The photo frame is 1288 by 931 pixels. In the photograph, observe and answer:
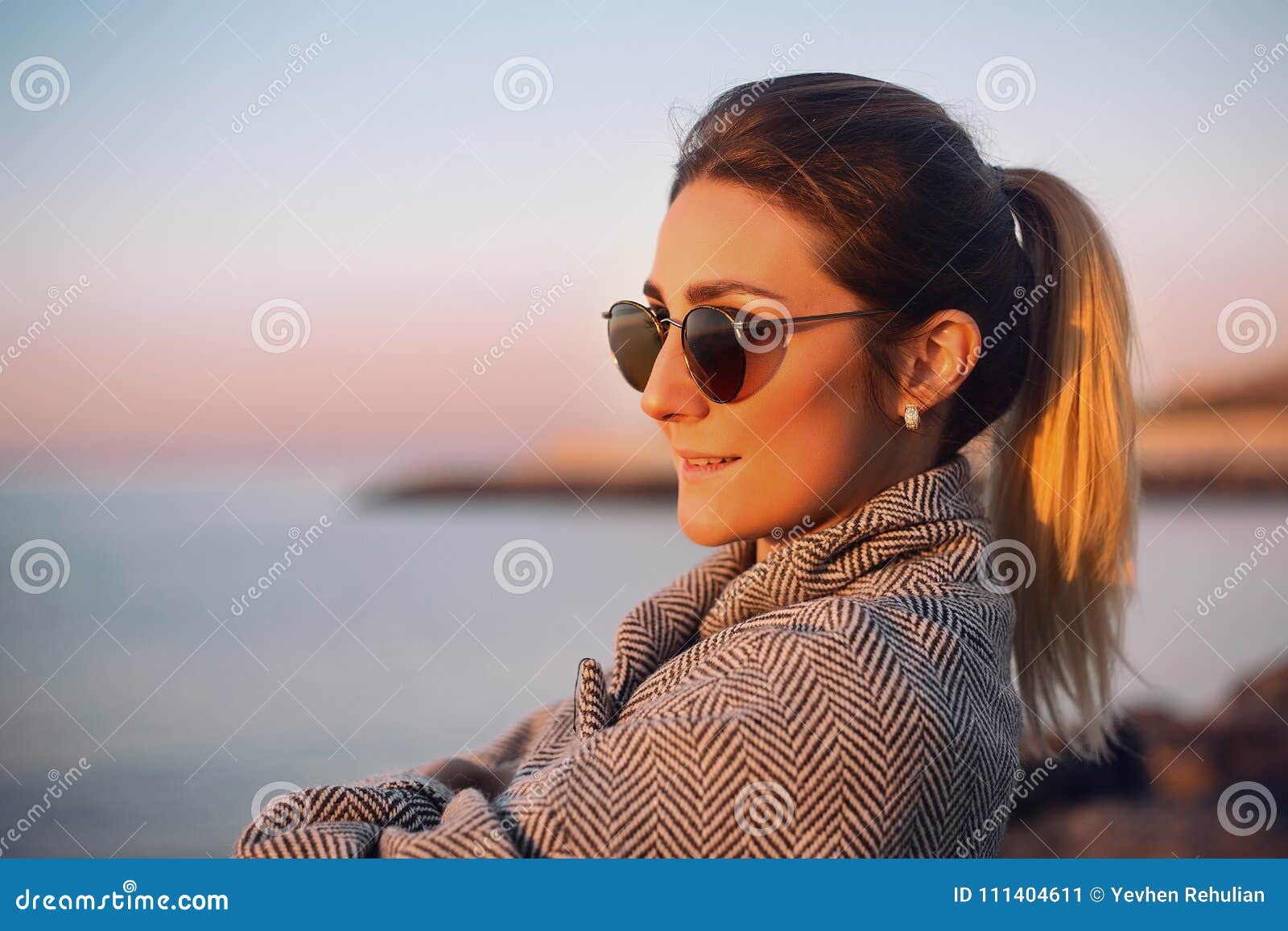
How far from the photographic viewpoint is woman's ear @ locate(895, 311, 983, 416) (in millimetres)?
1888

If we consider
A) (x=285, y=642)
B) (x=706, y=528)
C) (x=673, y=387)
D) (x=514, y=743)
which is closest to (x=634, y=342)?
(x=673, y=387)

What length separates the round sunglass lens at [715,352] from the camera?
182 cm

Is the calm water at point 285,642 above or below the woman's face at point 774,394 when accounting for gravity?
below

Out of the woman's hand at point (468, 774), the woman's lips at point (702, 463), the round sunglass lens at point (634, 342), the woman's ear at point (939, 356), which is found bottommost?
the woman's hand at point (468, 774)

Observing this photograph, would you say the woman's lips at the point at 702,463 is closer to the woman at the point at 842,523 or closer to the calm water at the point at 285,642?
the woman at the point at 842,523

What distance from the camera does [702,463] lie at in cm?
194

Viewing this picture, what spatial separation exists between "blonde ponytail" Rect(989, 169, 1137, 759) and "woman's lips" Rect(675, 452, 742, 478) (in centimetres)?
63

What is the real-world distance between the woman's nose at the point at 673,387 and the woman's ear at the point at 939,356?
38 centimetres

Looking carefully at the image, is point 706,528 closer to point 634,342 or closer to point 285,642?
point 634,342

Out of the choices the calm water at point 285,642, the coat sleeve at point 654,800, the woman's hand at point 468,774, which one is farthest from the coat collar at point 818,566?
the calm water at point 285,642

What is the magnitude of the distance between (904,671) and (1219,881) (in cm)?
100

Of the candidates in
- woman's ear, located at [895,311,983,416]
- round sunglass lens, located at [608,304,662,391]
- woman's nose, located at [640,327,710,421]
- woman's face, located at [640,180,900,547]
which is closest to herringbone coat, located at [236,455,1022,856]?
woman's face, located at [640,180,900,547]

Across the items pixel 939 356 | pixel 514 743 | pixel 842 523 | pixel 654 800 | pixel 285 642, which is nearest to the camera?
pixel 654 800

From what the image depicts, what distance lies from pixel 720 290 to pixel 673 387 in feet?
0.67
